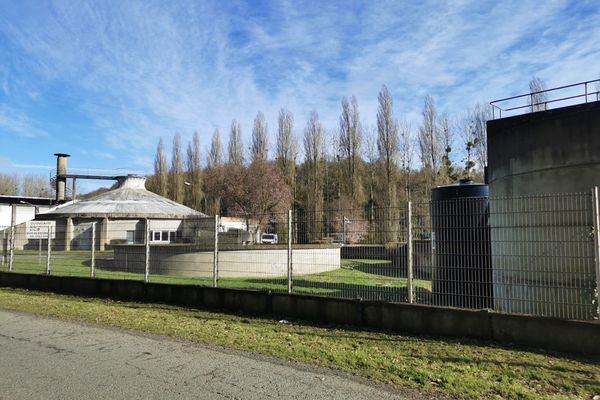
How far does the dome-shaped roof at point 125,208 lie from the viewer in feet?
176

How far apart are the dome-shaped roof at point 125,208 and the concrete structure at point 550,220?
45.5 meters

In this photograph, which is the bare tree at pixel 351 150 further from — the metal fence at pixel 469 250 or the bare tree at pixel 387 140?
the metal fence at pixel 469 250

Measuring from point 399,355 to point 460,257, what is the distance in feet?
8.43

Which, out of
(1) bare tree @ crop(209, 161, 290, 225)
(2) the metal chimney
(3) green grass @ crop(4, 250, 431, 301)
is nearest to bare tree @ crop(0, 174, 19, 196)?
(2) the metal chimney

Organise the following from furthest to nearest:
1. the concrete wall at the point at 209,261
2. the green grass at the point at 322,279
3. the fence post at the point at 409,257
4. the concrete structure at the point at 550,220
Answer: the concrete wall at the point at 209,261 → the green grass at the point at 322,279 → the fence post at the point at 409,257 → the concrete structure at the point at 550,220

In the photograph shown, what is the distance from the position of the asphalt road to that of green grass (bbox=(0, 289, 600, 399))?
485 mm

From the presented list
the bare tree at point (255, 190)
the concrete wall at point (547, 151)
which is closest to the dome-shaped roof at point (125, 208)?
the bare tree at point (255, 190)

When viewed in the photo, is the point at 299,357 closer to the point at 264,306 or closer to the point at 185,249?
the point at 264,306

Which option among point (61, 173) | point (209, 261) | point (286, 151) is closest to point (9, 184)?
point (61, 173)

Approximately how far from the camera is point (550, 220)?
7961 millimetres

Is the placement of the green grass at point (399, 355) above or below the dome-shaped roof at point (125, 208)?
below

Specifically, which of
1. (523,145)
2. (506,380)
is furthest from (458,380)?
(523,145)

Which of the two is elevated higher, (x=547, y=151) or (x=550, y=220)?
(x=547, y=151)

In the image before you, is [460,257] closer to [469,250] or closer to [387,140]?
[469,250]
